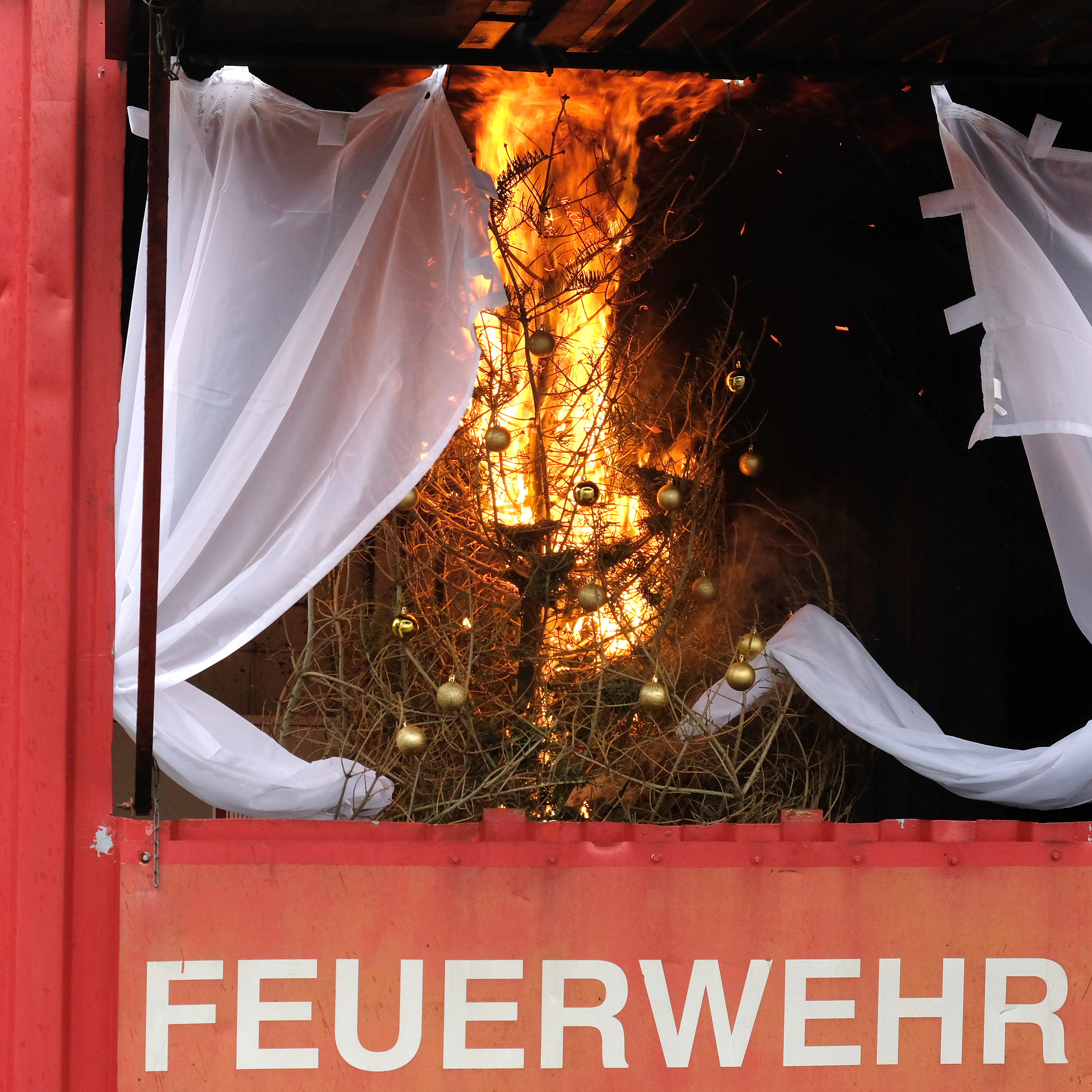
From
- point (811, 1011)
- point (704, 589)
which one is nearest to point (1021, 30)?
point (704, 589)

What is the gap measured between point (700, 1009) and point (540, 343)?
5.89 feet

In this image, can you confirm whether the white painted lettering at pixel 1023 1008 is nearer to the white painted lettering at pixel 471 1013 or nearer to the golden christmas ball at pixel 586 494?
the white painted lettering at pixel 471 1013

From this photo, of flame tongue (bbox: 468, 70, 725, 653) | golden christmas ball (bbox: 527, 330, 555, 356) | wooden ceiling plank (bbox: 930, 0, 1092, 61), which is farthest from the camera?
flame tongue (bbox: 468, 70, 725, 653)

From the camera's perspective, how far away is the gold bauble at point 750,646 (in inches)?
140

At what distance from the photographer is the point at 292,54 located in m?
2.86

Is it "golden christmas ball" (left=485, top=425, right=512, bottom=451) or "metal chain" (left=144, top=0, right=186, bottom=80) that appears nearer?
"metal chain" (left=144, top=0, right=186, bottom=80)

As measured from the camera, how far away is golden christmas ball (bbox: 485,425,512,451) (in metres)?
3.46

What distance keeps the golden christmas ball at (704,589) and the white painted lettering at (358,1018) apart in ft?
4.81

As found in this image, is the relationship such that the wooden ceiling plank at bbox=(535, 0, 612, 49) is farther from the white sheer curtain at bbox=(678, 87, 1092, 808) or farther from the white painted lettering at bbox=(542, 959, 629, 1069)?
the white painted lettering at bbox=(542, 959, 629, 1069)

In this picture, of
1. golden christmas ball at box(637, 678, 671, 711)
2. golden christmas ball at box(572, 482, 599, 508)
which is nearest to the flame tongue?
golden christmas ball at box(572, 482, 599, 508)

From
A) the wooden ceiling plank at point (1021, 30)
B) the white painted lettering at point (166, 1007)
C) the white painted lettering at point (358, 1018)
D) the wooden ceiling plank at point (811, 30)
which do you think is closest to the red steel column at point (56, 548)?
the white painted lettering at point (166, 1007)

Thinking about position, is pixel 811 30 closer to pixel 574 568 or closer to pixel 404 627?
pixel 574 568

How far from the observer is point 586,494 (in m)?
3.50

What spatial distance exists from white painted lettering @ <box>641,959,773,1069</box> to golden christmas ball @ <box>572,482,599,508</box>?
4.12 feet
